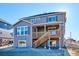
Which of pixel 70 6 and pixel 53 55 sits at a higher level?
pixel 70 6

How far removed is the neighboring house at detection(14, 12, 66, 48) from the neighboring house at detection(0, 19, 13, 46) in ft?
0.27

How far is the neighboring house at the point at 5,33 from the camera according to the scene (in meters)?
4.24

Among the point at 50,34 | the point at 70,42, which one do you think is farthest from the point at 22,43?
the point at 70,42

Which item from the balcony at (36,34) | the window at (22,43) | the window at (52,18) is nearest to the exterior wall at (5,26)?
the window at (22,43)

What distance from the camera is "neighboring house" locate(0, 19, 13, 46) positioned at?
4.24 m

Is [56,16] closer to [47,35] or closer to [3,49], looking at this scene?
[47,35]

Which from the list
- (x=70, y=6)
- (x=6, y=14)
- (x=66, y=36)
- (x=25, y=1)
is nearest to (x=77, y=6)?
(x=70, y=6)

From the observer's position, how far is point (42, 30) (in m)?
4.25

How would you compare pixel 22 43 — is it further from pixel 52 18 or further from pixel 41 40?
pixel 52 18

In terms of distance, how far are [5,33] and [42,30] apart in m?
0.58

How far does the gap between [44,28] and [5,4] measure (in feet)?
2.34

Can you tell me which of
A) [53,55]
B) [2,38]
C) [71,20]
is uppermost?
[71,20]

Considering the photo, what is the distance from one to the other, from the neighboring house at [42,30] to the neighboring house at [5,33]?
0.08 metres

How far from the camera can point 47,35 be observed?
4.22 meters
